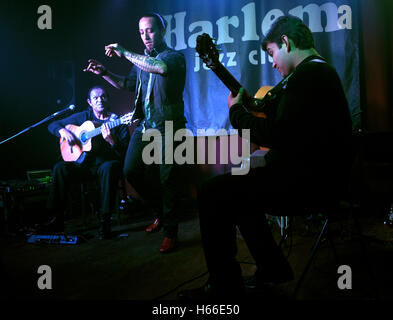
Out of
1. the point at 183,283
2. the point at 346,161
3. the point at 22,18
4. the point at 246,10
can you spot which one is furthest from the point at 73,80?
the point at 346,161

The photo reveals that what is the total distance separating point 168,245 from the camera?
265cm

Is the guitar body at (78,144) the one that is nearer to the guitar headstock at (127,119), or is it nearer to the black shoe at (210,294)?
the guitar headstock at (127,119)

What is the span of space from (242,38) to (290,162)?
2.96 m

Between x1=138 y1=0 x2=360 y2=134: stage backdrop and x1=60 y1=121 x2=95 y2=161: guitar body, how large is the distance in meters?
1.33

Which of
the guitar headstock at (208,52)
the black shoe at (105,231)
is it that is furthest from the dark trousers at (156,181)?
the guitar headstock at (208,52)

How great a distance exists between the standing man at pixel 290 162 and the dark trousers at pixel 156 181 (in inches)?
44.5

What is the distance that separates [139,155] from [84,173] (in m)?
0.95

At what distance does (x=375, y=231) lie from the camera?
3080 millimetres

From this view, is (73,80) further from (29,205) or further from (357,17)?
(357,17)

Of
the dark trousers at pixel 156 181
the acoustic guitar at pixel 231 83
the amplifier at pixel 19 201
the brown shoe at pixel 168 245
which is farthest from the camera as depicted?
the amplifier at pixel 19 201

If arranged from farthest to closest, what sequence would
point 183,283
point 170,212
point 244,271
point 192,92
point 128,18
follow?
point 128,18
point 192,92
point 170,212
point 244,271
point 183,283

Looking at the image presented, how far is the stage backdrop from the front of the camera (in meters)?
3.65

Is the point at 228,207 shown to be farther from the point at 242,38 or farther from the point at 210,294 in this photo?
the point at 242,38

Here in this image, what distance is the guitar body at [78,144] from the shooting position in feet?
12.1
